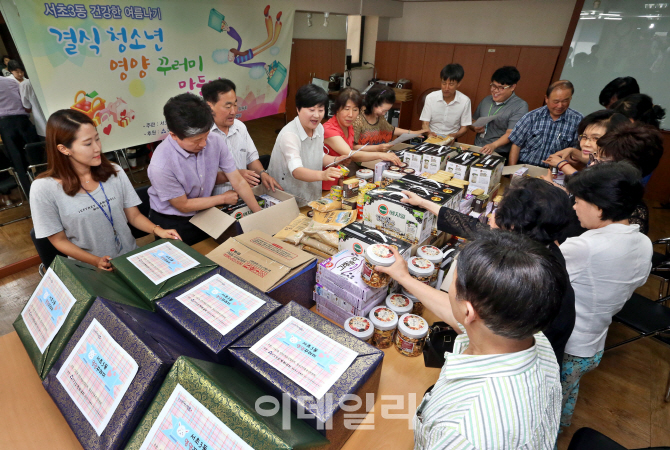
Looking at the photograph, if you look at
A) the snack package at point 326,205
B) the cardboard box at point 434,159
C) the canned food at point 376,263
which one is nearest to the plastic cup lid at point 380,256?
the canned food at point 376,263

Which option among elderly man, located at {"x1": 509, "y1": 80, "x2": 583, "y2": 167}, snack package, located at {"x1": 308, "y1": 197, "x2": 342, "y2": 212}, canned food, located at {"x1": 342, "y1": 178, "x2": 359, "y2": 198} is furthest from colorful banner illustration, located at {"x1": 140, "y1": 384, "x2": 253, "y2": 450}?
elderly man, located at {"x1": 509, "y1": 80, "x2": 583, "y2": 167}

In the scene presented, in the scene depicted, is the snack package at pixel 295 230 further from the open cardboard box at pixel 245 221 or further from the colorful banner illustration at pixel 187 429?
the colorful banner illustration at pixel 187 429

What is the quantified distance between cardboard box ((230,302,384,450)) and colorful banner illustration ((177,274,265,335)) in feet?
0.23

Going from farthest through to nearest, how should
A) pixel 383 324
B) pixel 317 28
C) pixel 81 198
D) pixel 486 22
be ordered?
1. pixel 317 28
2. pixel 486 22
3. pixel 81 198
4. pixel 383 324

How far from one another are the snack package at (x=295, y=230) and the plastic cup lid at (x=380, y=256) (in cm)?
54

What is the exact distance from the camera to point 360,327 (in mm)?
1206

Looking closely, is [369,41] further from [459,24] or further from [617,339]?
[617,339]

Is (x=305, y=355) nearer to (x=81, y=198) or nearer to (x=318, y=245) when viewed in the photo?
(x=318, y=245)

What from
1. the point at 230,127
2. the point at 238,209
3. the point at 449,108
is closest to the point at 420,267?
the point at 238,209

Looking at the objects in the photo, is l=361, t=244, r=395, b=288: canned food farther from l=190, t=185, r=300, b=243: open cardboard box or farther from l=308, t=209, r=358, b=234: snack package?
l=190, t=185, r=300, b=243: open cardboard box

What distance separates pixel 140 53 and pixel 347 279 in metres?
3.08

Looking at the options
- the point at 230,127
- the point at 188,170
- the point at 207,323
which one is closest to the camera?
the point at 207,323

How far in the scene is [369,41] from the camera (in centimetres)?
708

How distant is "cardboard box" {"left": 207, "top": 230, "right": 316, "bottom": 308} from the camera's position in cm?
130
